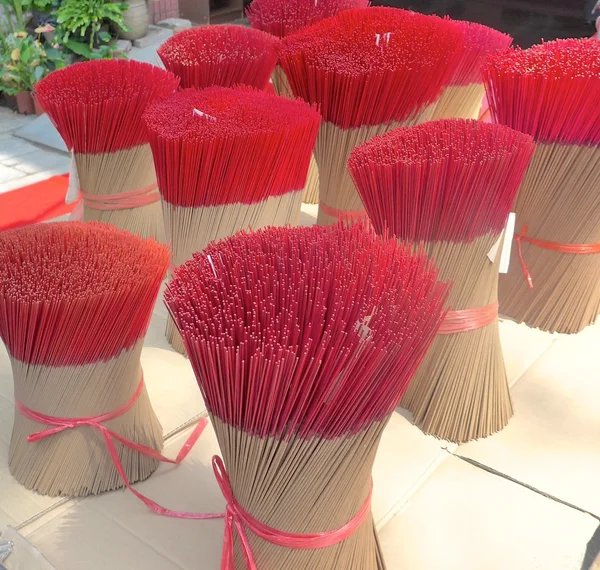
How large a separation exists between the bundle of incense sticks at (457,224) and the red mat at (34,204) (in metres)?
1.10

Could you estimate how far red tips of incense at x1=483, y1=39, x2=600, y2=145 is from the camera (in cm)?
94

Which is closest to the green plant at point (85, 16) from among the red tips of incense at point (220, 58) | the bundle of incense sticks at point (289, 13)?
the bundle of incense sticks at point (289, 13)

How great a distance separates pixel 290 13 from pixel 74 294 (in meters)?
1.01

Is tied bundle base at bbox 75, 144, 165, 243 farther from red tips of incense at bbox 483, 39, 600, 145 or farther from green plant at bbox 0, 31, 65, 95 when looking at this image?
green plant at bbox 0, 31, 65, 95

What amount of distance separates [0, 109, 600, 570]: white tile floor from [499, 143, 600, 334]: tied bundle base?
146 millimetres

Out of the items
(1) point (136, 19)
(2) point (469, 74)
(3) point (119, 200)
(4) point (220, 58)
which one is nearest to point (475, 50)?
(2) point (469, 74)

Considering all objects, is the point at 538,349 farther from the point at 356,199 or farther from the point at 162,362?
the point at 162,362

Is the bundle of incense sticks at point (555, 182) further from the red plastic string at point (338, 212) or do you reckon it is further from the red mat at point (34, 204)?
the red mat at point (34, 204)

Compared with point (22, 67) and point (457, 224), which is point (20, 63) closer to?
point (22, 67)

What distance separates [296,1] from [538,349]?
36.9 inches

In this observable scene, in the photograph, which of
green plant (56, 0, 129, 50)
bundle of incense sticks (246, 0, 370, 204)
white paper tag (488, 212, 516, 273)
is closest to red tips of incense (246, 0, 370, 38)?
bundle of incense sticks (246, 0, 370, 204)

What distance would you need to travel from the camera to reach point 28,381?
0.77m

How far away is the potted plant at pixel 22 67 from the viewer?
108 inches

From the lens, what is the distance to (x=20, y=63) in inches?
109
